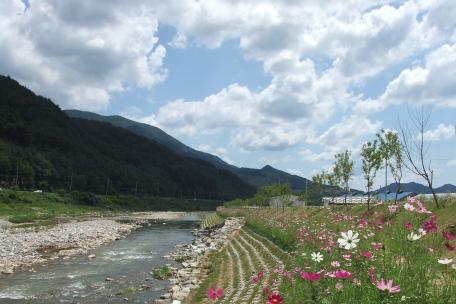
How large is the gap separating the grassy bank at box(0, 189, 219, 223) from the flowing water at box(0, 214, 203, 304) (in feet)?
103

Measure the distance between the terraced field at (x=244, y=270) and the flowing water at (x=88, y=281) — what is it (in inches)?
96.5

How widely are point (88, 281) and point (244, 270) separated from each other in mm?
7095

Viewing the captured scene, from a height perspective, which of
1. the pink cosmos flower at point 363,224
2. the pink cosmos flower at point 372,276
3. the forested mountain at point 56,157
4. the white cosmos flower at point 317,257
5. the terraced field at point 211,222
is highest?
the forested mountain at point 56,157

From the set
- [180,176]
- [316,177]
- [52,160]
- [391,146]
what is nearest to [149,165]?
[180,176]

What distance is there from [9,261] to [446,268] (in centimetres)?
2454

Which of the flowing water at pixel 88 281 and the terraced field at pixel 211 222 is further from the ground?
the terraced field at pixel 211 222

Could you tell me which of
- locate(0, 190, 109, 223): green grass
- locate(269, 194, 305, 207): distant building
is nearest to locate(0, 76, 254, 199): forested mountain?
locate(0, 190, 109, 223): green grass

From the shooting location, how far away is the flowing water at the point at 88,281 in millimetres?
16734

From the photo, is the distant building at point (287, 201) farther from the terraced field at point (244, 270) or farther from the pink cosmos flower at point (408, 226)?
the pink cosmos flower at point (408, 226)

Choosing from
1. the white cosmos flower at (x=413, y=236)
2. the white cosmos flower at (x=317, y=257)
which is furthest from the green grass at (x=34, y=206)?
the white cosmos flower at (x=413, y=236)

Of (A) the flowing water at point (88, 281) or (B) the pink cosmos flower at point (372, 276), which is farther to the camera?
(A) the flowing water at point (88, 281)

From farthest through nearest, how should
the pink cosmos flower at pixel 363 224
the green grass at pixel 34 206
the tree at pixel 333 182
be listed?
the green grass at pixel 34 206, the tree at pixel 333 182, the pink cosmos flower at pixel 363 224

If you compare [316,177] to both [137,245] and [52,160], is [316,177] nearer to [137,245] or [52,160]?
[137,245]

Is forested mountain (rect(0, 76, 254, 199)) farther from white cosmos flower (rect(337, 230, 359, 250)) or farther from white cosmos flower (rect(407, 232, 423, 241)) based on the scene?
white cosmos flower (rect(407, 232, 423, 241))
